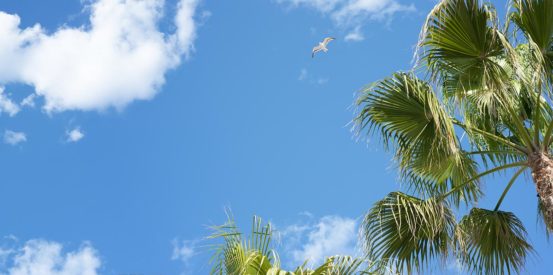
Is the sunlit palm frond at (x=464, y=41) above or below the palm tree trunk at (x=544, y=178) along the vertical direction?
above

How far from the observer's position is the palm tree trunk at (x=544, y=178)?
710cm

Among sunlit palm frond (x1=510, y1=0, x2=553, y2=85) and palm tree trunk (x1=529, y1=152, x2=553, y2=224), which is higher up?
sunlit palm frond (x1=510, y1=0, x2=553, y2=85)

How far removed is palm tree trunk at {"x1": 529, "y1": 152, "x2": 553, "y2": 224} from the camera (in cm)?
710

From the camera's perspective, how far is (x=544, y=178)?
282 inches

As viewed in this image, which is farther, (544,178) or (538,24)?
(538,24)

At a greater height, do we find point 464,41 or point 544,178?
point 464,41

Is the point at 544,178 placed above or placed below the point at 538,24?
below

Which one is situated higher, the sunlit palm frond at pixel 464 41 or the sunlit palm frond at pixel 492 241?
the sunlit palm frond at pixel 464 41

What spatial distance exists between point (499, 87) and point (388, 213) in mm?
1686

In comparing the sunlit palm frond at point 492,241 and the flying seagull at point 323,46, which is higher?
the flying seagull at point 323,46

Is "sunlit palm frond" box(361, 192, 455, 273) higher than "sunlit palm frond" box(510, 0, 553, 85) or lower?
lower

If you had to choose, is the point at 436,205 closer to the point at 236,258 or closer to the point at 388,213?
the point at 388,213

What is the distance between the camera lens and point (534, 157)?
732cm

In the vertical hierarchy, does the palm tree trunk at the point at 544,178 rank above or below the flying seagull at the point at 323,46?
below
